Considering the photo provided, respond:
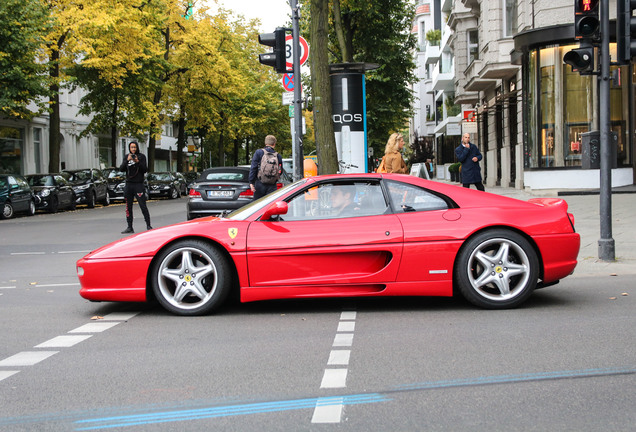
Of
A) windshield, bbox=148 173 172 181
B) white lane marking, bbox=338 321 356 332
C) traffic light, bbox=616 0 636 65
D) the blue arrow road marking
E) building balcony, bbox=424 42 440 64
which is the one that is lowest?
the blue arrow road marking

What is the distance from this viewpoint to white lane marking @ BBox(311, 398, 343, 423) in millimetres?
3723

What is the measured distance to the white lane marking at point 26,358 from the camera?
5094 millimetres

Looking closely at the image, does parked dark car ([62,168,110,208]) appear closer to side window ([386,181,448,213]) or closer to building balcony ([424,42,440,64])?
side window ([386,181,448,213])

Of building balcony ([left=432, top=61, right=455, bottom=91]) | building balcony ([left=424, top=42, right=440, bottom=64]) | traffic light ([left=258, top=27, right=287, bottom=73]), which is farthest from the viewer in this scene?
building balcony ([left=424, top=42, right=440, bottom=64])

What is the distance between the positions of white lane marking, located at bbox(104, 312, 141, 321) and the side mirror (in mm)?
1478

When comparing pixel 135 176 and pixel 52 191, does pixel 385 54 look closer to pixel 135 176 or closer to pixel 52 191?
pixel 52 191

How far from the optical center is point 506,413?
12.5 ft

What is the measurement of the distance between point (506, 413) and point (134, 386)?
2.10 m

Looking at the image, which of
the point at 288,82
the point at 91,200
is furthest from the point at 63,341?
the point at 91,200

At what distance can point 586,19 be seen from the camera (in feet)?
30.2

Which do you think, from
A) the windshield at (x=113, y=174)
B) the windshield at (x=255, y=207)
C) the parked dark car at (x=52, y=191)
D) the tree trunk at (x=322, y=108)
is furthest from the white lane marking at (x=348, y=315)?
the windshield at (x=113, y=174)

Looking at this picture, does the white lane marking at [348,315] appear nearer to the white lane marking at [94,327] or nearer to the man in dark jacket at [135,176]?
the white lane marking at [94,327]

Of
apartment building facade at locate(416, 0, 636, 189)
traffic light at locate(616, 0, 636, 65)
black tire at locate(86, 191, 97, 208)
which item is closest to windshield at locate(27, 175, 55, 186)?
black tire at locate(86, 191, 97, 208)

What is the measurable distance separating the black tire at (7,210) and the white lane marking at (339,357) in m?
21.1
